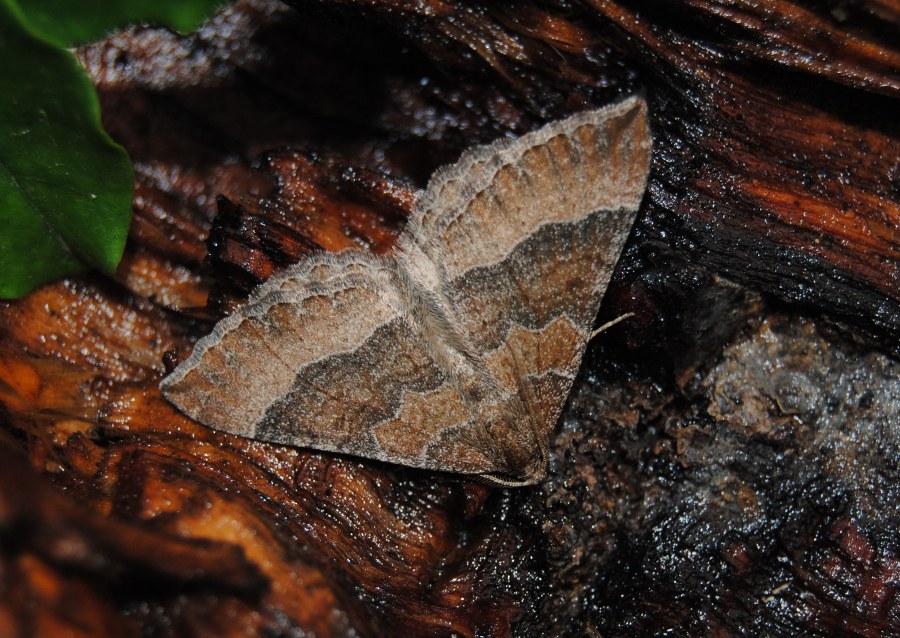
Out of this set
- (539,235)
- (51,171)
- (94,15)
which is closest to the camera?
(94,15)

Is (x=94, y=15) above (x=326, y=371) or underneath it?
above

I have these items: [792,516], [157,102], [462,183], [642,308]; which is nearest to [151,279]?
[157,102]

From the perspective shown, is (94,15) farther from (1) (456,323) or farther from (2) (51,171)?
(1) (456,323)

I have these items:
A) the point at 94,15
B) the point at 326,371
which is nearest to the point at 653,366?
the point at 326,371

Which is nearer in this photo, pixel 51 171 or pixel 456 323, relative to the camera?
pixel 51 171

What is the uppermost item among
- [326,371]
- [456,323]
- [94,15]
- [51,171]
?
[94,15]

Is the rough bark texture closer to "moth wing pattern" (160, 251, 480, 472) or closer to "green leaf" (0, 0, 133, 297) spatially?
"moth wing pattern" (160, 251, 480, 472)

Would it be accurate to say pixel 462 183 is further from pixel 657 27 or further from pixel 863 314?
pixel 863 314

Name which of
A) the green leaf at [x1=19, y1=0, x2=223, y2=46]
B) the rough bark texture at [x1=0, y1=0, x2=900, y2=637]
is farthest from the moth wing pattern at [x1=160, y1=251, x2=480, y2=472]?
the green leaf at [x1=19, y1=0, x2=223, y2=46]
